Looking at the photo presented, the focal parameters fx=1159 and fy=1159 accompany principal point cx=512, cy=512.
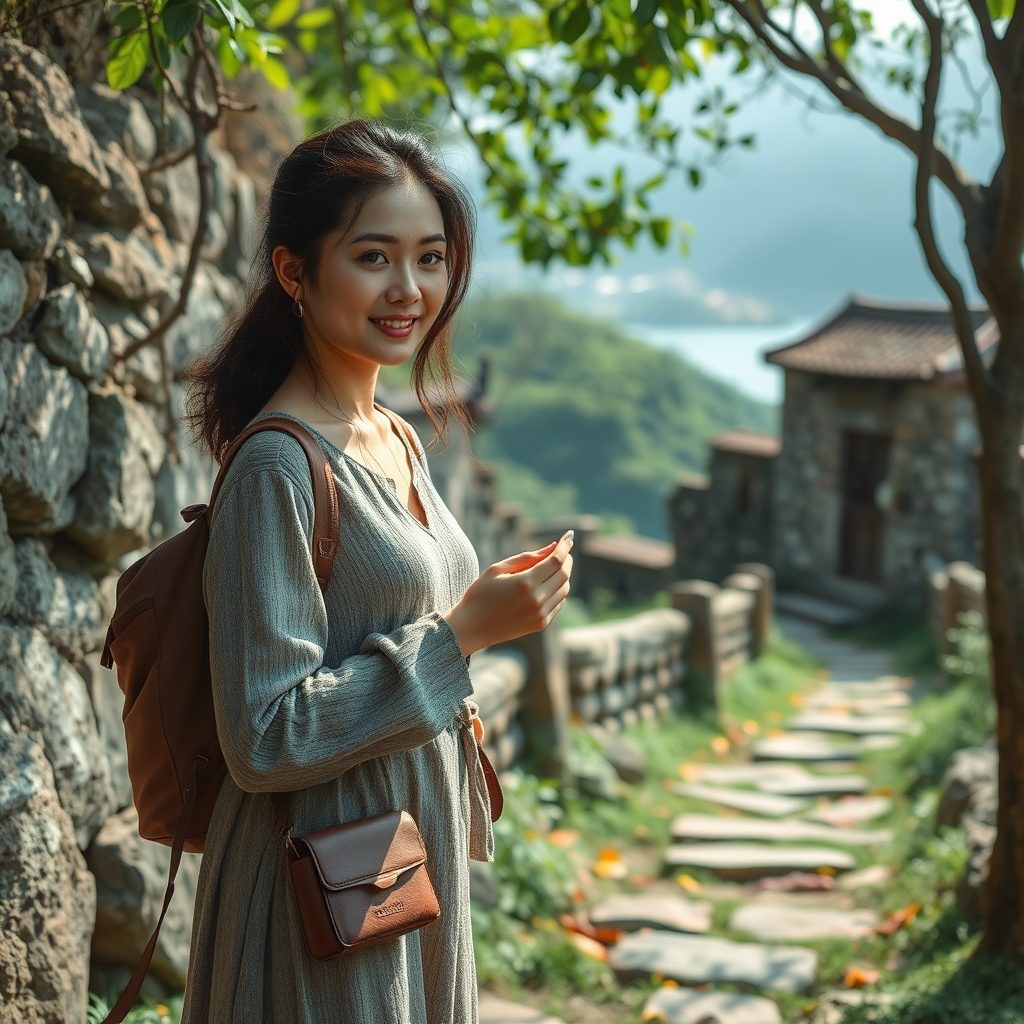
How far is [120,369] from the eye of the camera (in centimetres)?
280

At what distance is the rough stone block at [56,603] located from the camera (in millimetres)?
2287

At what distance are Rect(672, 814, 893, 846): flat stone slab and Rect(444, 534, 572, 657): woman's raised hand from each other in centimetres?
414

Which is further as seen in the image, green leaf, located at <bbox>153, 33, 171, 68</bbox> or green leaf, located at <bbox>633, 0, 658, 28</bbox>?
green leaf, located at <bbox>633, 0, 658, 28</bbox>

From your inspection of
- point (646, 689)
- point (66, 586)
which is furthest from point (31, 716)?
point (646, 689)

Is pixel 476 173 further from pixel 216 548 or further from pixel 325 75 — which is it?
pixel 216 548

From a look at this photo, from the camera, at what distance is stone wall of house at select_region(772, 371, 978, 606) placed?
12562mm

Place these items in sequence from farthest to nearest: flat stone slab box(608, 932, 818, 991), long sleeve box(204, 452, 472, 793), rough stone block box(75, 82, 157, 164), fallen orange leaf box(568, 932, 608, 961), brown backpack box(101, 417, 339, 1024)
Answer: fallen orange leaf box(568, 932, 608, 961)
flat stone slab box(608, 932, 818, 991)
rough stone block box(75, 82, 157, 164)
brown backpack box(101, 417, 339, 1024)
long sleeve box(204, 452, 472, 793)

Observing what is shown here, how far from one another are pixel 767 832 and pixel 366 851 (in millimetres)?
4385

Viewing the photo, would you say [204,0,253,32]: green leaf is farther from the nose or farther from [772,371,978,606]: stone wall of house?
[772,371,978,606]: stone wall of house

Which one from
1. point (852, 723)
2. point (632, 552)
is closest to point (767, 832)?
point (852, 723)

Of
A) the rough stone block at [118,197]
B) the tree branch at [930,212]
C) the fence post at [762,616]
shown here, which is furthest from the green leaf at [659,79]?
the fence post at [762,616]

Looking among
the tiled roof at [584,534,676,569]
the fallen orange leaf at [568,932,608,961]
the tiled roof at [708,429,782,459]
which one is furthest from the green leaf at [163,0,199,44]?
the tiled roof at [584,534,676,569]

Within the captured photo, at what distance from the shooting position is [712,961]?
13.1 feet

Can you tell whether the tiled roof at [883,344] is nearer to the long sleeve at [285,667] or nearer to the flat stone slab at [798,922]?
the flat stone slab at [798,922]
